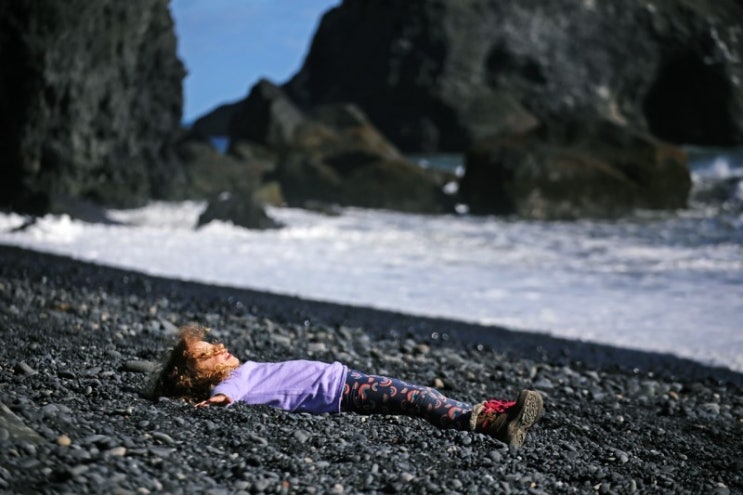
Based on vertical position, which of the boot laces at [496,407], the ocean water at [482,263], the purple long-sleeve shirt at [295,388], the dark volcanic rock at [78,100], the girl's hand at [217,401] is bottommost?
the girl's hand at [217,401]

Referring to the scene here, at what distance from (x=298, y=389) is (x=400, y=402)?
1.78 feet

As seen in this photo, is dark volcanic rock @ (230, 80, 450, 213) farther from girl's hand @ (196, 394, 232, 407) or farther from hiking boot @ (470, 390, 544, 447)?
hiking boot @ (470, 390, 544, 447)

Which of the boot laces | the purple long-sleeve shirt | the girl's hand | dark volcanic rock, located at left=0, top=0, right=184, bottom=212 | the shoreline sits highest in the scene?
dark volcanic rock, located at left=0, top=0, right=184, bottom=212

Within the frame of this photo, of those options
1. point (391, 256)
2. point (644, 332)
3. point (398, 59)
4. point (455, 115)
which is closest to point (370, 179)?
point (391, 256)

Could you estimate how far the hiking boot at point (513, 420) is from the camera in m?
4.25

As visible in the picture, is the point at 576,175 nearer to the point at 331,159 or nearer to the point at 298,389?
the point at 331,159

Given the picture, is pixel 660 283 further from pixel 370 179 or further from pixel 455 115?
pixel 455 115

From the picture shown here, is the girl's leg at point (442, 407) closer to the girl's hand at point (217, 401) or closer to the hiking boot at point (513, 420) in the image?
the hiking boot at point (513, 420)

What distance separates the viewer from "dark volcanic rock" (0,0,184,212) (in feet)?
52.0

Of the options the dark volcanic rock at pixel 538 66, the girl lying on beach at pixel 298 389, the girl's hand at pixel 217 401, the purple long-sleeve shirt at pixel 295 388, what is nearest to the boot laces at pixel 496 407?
the girl lying on beach at pixel 298 389

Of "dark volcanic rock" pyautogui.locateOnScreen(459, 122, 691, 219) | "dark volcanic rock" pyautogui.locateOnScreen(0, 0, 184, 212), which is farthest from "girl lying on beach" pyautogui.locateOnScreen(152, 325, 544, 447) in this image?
"dark volcanic rock" pyautogui.locateOnScreen(459, 122, 691, 219)

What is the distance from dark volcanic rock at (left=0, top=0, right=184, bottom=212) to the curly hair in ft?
37.1

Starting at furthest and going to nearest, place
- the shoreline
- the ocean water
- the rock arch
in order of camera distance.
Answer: the rock arch
the ocean water
the shoreline

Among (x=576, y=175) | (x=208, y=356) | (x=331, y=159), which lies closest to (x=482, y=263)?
(x=576, y=175)
